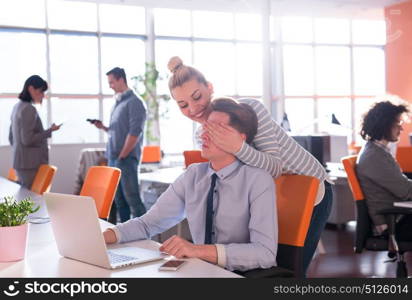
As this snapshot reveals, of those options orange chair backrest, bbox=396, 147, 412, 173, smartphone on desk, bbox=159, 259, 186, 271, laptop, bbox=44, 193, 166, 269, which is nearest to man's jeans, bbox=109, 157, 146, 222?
orange chair backrest, bbox=396, 147, 412, 173

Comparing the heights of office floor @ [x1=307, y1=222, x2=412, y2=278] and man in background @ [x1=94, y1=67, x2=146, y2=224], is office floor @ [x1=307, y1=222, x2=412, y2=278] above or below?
below

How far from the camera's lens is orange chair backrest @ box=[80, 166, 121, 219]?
2843 mm

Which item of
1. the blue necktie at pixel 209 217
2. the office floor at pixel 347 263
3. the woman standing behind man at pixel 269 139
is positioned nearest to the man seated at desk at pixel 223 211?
the blue necktie at pixel 209 217

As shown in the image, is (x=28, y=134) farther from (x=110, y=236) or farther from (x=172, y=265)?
(x=172, y=265)

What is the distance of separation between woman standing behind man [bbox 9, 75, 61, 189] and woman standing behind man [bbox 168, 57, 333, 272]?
308 centimetres

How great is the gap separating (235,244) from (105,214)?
1.26 meters

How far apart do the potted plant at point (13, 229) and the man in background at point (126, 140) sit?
3130mm

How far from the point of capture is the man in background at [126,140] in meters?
4.84

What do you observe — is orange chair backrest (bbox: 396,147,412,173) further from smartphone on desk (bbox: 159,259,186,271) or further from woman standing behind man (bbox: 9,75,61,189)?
smartphone on desk (bbox: 159,259,186,271)

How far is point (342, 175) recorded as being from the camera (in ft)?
16.1

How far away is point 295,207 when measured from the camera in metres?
1.91

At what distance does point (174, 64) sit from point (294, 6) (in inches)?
333

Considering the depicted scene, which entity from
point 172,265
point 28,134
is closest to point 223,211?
point 172,265

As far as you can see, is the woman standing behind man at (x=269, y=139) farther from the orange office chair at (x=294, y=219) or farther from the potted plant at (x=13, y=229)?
the potted plant at (x=13, y=229)
